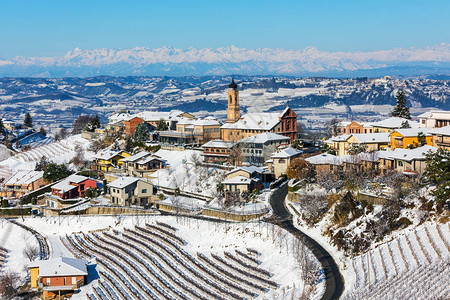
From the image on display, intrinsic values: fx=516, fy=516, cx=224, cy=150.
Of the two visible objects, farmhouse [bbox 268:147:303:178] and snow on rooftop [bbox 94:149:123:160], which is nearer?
farmhouse [bbox 268:147:303:178]

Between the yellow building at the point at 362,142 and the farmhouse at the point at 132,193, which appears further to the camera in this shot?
the yellow building at the point at 362,142

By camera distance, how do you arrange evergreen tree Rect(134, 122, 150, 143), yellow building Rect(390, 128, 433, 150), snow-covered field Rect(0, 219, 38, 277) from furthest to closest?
evergreen tree Rect(134, 122, 150, 143), yellow building Rect(390, 128, 433, 150), snow-covered field Rect(0, 219, 38, 277)

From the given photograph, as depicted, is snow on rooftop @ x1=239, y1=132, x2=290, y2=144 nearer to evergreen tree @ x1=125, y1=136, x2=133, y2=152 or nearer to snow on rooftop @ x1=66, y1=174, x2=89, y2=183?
evergreen tree @ x1=125, y1=136, x2=133, y2=152

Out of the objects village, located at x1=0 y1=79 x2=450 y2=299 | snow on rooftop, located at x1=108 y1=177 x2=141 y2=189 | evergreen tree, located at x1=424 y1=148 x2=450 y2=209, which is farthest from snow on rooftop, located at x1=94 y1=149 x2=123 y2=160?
evergreen tree, located at x1=424 y1=148 x2=450 y2=209

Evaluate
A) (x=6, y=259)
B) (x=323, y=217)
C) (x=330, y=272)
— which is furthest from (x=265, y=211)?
(x=6, y=259)

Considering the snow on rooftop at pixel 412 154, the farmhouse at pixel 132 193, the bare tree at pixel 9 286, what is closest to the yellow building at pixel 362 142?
the snow on rooftop at pixel 412 154

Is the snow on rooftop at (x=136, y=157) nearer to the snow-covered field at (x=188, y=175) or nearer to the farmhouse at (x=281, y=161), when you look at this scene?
the snow-covered field at (x=188, y=175)
